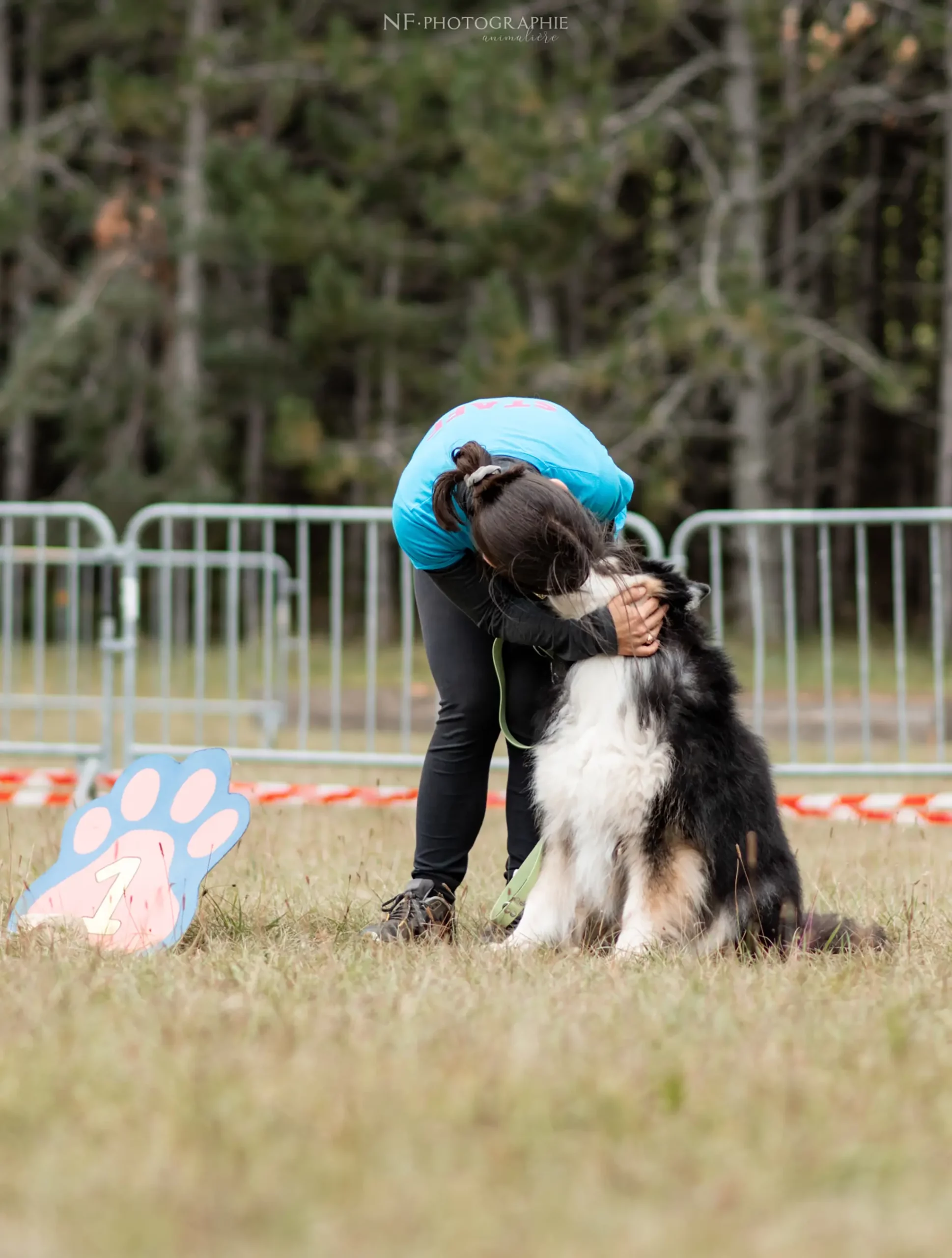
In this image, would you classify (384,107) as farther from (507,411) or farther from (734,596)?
(507,411)

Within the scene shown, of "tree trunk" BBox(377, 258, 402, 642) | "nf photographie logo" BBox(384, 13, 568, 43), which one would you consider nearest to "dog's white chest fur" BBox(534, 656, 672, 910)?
"nf photographie logo" BBox(384, 13, 568, 43)

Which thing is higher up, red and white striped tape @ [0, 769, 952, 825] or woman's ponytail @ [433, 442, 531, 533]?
woman's ponytail @ [433, 442, 531, 533]

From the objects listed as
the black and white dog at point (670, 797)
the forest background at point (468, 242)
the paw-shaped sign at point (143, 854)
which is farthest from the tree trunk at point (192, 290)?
the black and white dog at point (670, 797)

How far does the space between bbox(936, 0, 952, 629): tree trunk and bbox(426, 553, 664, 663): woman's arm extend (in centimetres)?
1193

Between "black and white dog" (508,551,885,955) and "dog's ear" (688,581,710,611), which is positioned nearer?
"black and white dog" (508,551,885,955)

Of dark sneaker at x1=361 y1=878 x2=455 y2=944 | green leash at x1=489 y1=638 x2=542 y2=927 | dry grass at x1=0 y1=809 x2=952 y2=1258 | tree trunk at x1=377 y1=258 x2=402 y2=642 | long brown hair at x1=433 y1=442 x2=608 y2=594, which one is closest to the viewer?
dry grass at x1=0 y1=809 x2=952 y2=1258

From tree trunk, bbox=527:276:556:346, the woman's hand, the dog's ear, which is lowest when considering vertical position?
the woman's hand

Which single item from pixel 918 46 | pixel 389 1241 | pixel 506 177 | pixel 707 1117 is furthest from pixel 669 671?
pixel 918 46

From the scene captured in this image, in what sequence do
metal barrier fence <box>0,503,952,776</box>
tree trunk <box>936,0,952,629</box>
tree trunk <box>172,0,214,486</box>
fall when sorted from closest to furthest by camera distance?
metal barrier fence <box>0,503,952,776</box> → tree trunk <box>936,0,952,629</box> → tree trunk <box>172,0,214,486</box>

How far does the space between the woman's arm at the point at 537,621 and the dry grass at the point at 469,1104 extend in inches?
27.7

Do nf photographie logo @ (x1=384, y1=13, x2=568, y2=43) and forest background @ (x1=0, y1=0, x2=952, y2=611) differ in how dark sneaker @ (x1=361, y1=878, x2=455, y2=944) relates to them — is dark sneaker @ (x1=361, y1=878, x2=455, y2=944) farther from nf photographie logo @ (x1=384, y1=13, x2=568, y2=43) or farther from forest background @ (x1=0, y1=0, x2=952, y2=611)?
nf photographie logo @ (x1=384, y1=13, x2=568, y2=43)

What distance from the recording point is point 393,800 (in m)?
6.01

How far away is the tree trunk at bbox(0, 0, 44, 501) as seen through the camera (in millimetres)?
21297

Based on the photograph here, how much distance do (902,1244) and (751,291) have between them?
1272 cm
